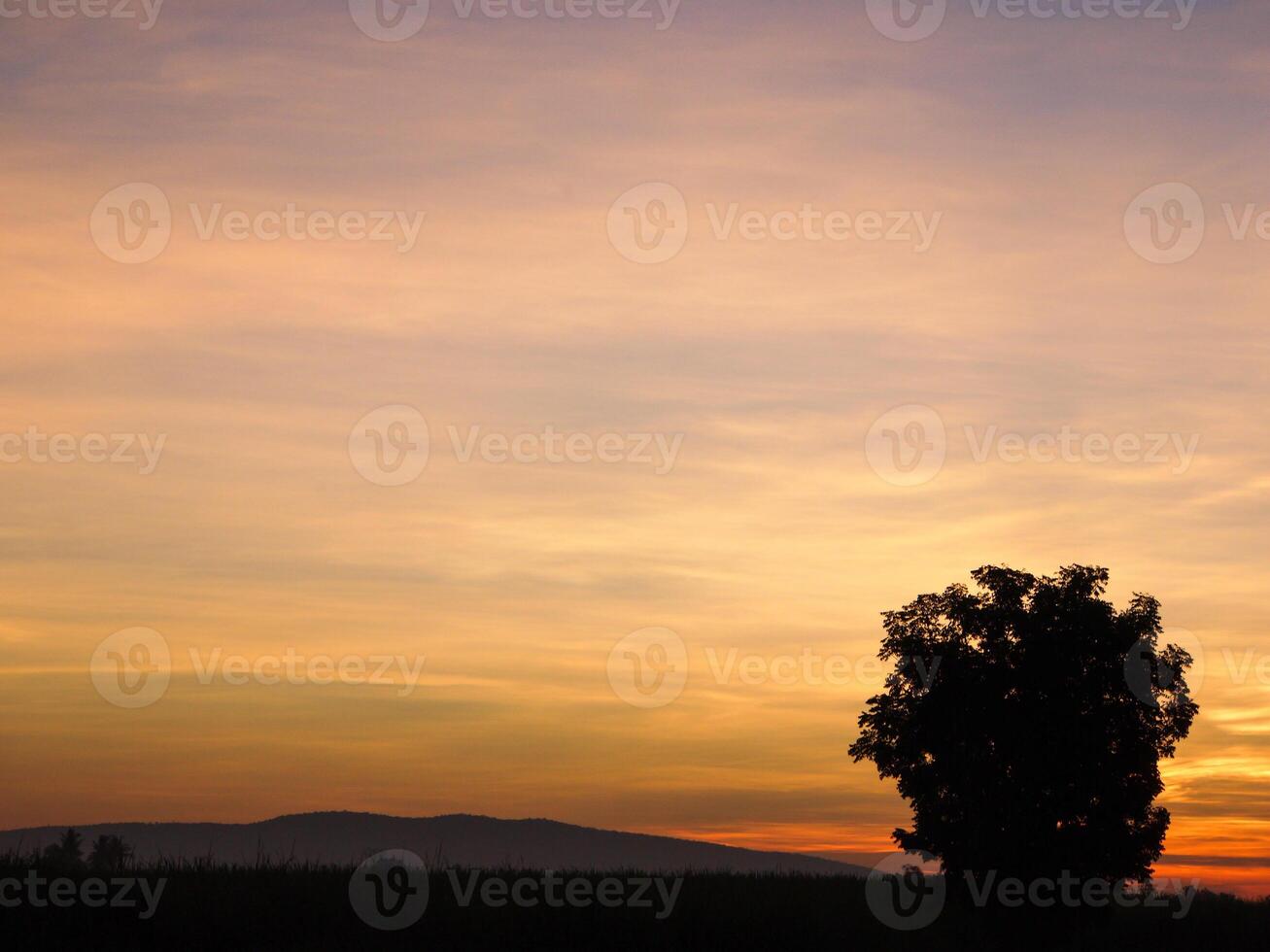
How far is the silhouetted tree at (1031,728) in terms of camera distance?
46.0 meters

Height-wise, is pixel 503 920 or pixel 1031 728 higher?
pixel 1031 728

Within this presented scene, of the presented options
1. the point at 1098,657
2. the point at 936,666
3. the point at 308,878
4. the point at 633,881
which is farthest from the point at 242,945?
the point at 1098,657

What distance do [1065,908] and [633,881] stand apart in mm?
15641

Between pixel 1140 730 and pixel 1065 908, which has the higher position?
pixel 1140 730

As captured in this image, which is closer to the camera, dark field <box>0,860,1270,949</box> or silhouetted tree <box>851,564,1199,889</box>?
dark field <box>0,860,1270,949</box>

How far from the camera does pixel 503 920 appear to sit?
38938 millimetres

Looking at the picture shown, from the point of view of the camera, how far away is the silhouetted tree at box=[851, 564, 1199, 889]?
1810 inches

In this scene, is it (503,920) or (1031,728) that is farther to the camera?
(1031,728)

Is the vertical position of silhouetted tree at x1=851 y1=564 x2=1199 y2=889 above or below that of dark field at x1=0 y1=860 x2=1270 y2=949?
above

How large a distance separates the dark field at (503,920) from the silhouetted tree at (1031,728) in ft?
8.70

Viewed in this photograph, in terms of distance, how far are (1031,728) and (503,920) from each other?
1999 cm

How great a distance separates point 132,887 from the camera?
116 feet

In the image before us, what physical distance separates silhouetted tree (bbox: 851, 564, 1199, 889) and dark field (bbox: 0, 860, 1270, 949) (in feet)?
8.70

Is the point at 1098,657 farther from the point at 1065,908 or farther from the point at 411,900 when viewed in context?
the point at 411,900
